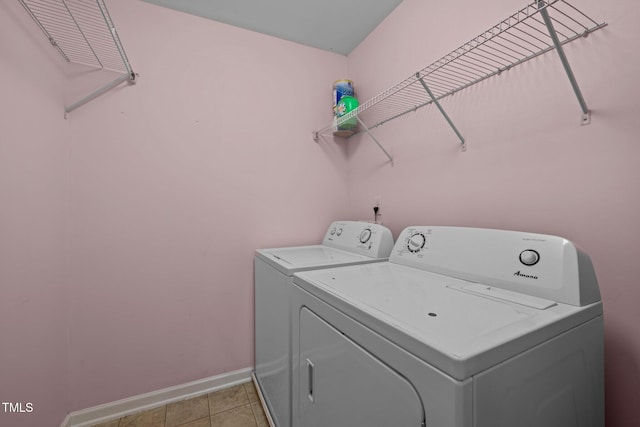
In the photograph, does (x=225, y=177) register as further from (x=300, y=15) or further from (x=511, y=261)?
(x=511, y=261)

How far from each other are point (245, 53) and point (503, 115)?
1.87 meters

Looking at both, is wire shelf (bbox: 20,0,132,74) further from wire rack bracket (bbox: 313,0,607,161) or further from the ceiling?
wire rack bracket (bbox: 313,0,607,161)

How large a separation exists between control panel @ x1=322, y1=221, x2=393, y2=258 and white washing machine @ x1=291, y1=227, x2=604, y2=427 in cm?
40

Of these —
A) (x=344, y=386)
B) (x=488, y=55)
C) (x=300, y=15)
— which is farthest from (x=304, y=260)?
(x=300, y=15)

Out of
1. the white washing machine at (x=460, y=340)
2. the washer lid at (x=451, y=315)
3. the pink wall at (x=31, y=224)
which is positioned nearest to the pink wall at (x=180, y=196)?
the pink wall at (x=31, y=224)

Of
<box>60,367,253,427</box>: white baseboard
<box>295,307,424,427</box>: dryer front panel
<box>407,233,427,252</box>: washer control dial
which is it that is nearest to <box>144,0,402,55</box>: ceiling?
<box>407,233,427,252</box>: washer control dial

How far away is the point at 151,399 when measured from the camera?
1.73 m

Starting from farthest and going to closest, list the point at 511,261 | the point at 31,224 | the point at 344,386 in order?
the point at 31,224 → the point at 511,261 → the point at 344,386

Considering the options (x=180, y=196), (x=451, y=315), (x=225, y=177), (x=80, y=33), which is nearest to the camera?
(x=451, y=315)

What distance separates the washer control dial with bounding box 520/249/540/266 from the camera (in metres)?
0.90

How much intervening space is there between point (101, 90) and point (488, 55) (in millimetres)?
2275

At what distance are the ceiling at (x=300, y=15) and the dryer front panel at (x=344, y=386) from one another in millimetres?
2021

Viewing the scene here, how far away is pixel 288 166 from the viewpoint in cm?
217

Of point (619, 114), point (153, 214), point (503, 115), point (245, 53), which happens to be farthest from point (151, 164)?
point (619, 114)
